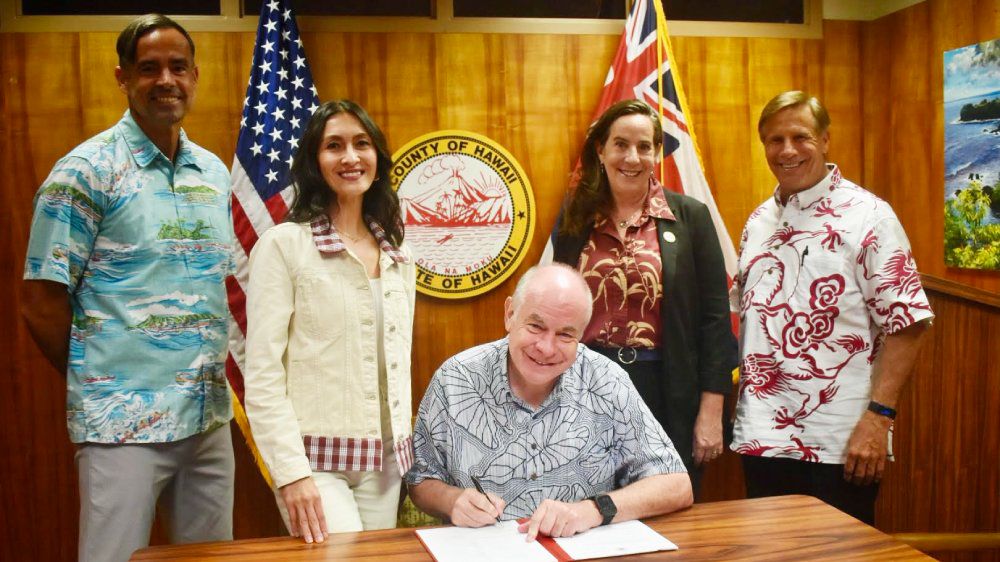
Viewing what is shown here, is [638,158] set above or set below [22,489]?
above

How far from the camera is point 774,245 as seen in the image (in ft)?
7.55

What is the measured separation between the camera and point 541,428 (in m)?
1.67

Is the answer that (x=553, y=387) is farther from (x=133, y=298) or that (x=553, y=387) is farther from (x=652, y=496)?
(x=133, y=298)

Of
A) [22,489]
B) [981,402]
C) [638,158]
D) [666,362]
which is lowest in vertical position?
[22,489]

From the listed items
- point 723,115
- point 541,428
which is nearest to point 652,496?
point 541,428

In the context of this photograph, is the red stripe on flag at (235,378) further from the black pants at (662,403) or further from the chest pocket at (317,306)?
the black pants at (662,403)

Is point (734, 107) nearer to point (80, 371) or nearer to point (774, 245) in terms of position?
point (774, 245)

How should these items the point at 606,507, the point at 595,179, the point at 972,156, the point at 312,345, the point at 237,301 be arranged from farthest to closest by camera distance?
1. the point at 972,156
2. the point at 237,301
3. the point at 595,179
4. the point at 312,345
5. the point at 606,507

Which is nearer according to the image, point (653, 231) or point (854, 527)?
point (854, 527)

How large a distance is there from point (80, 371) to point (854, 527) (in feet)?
5.67

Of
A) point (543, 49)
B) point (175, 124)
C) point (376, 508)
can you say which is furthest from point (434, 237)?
point (376, 508)

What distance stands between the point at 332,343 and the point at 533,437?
1.68 ft

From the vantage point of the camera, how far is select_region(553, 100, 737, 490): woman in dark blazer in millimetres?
2305

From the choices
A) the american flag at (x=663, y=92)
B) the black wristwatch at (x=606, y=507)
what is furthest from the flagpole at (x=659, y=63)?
the black wristwatch at (x=606, y=507)
